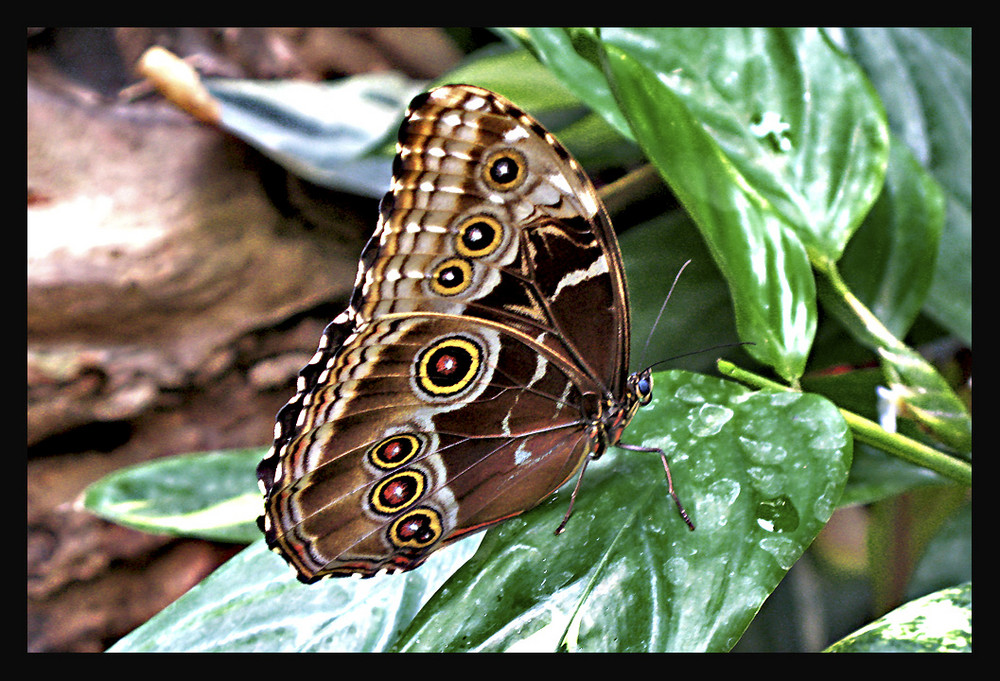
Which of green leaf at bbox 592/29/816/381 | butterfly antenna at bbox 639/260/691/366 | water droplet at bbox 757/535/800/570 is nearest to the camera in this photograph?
water droplet at bbox 757/535/800/570

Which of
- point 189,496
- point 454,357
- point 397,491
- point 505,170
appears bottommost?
point 189,496

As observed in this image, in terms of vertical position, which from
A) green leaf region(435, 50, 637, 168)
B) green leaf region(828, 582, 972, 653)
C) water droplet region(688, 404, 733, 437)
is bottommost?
green leaf region(828, 582, 972, 653)

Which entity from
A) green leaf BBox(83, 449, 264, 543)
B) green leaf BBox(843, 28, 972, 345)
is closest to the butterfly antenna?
green leaf BBox(843, 28, 972, 345)

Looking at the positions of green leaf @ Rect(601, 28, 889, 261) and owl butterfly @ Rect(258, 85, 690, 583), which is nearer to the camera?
owl butterfly @ Rect(258, 85, 690, 583)

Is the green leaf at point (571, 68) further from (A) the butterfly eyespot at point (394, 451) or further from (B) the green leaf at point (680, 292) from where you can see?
(A) the butterfly eyespot at point (394, 451)

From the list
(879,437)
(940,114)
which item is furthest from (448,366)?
(940,114)

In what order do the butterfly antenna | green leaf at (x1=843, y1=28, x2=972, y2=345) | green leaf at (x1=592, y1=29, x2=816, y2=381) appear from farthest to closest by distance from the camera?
green leaf at (x1=843, y1=28, x2=972, y2=345)
the butterfly antenna
green leaf at (x1=592, y1=29, x2=816, y2=381)

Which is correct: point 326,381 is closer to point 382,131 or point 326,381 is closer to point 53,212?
point 382,131

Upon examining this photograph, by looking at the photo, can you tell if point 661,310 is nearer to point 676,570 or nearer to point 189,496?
point 676,570

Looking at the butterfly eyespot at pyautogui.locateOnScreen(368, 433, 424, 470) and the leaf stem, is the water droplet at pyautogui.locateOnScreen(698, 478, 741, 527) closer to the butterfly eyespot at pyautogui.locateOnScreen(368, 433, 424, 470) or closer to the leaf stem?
the leaf stem
